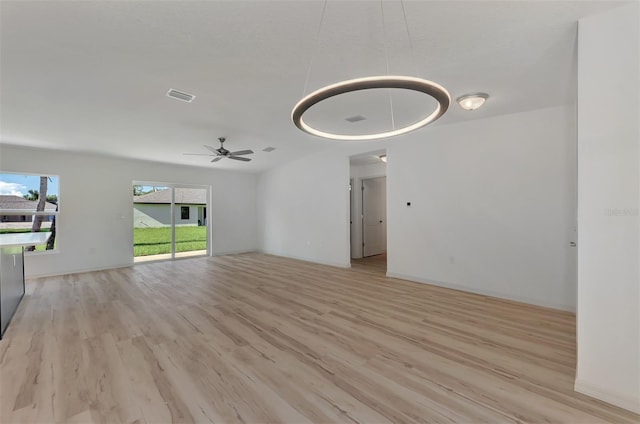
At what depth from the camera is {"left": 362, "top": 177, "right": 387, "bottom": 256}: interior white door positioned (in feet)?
25.9

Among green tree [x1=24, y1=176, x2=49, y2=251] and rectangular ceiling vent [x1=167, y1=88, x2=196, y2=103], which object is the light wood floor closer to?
green tree [x1=24, y1=176, x2=49, y2=251]

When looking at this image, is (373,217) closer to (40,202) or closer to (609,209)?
(609,209)

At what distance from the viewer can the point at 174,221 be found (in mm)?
7586

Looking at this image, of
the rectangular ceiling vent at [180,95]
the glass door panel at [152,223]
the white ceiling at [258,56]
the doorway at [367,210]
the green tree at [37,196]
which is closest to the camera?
the white ceiling at [258,56]

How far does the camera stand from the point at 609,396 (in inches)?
71.0

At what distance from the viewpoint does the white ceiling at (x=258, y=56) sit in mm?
2000

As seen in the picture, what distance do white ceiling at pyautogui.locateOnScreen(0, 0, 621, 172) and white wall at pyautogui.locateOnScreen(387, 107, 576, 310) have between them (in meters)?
0.45

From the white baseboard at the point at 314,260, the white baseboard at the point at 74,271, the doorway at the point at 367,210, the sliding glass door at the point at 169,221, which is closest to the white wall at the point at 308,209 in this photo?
the white baseboard at the point at 314,260

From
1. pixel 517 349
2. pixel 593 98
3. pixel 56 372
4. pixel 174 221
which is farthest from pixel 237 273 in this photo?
pixel 593 98

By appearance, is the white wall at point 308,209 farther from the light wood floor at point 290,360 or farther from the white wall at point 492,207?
the light wood floor at point 290,360

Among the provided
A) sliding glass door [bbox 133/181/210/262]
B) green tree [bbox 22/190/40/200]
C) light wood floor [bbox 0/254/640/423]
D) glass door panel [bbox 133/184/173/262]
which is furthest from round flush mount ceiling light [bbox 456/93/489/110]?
green tree [bbox 22/190/40/200]

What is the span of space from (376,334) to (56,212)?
719 centimetres

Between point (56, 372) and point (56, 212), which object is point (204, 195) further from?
point (56, 372)

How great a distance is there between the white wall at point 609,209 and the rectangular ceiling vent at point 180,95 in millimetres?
3879
